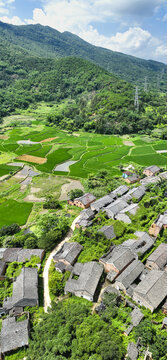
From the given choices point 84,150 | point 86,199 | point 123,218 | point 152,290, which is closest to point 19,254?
point 86,199

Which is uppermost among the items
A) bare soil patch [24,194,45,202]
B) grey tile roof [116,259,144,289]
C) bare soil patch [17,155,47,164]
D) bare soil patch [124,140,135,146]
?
bare soil patch [124,140,135,146]

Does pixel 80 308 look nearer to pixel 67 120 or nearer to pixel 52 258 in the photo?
pixel 52 258

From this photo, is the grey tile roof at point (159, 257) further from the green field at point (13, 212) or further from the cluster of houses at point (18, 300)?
the green field at point (13, 212)

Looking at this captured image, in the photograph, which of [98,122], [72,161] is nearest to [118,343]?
[72,161]

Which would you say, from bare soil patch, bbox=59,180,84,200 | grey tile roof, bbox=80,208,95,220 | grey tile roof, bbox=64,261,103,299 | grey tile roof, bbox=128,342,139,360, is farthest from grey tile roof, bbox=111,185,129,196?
grey tile roof, bbox=128,342,139,360

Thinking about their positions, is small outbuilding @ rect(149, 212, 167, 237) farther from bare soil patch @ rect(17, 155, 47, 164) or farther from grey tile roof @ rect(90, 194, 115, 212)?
bare soil patch @ rect(17, 155, 47, 164)

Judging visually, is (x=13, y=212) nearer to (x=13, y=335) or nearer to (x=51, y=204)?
(x=51, y=204)
